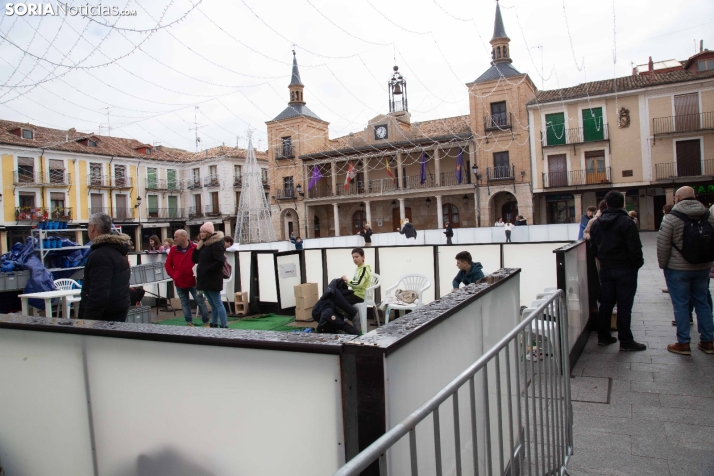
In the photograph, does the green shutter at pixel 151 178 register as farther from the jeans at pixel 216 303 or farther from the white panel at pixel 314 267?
the jeans at pixel 216 303

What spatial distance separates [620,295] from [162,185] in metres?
47.3

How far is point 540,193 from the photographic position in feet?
107

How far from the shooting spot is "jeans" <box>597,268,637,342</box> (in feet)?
17.1

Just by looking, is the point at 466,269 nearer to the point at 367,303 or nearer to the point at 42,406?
the point at 367,303

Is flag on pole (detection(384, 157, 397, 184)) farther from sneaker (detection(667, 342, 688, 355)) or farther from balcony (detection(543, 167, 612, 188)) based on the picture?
sneaker (detection(667, 342, 688, 355))

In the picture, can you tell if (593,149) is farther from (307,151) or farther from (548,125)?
(307,151)

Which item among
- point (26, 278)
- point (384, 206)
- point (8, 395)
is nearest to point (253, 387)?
point (8, 395)

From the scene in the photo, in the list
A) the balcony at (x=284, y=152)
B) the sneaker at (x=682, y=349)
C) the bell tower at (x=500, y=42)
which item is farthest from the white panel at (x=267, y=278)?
the balcony at (x=284, y=152)

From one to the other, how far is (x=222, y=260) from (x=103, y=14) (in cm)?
551

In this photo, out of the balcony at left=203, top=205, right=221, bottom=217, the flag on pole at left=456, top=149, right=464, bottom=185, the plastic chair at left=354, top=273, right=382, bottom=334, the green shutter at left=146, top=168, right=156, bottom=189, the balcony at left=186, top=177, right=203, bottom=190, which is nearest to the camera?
the plastic chair at left=354, top=273, right=382, bottom=334

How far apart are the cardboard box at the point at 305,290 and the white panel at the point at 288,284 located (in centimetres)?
45

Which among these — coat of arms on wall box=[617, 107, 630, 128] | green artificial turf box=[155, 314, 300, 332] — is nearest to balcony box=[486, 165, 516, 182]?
coat of arms on wall box=[617, 107, 630, 128]

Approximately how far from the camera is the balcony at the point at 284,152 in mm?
41406

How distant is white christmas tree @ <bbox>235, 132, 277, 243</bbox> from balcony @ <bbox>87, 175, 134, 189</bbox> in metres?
24.6
